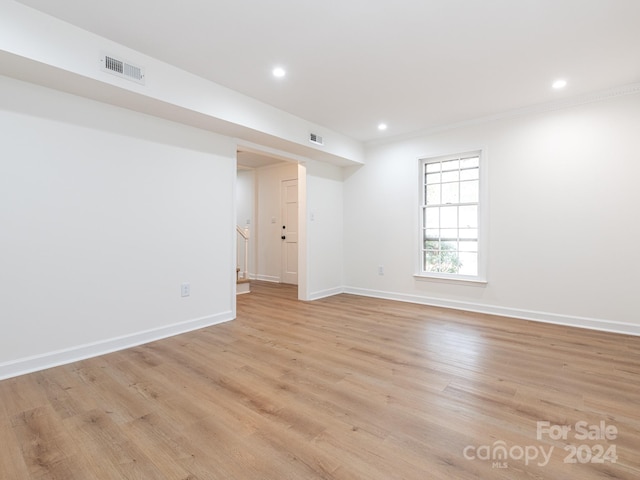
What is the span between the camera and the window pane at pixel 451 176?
4.67 metres

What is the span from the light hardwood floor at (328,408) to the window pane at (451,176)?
93.1 inches

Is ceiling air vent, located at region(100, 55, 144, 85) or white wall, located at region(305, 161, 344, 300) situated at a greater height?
ceiling air vent, located at region(100, 55, 144, 85)

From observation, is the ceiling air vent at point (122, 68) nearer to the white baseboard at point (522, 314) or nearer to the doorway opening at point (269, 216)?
the doorway opening at point (269, 216)

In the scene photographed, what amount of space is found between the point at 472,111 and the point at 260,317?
12.6 ft

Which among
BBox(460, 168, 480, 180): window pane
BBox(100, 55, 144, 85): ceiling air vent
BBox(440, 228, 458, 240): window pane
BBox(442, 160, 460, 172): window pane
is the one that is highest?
BBox(100, 55, 144, 85): ceiling air vent

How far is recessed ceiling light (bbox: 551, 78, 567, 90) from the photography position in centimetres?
327

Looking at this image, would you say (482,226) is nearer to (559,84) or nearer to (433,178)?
(433,178)

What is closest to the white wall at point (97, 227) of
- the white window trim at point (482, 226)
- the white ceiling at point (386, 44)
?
the white ceiling at point (386, 44)

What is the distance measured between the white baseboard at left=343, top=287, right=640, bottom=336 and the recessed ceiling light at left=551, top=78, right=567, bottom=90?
8.53 ft

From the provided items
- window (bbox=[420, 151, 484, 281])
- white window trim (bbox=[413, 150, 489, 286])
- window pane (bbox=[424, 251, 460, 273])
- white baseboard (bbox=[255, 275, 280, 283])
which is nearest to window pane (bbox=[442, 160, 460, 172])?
window (bbox=[420, 151, 484, 281])

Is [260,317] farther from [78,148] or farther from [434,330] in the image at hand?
[78,148]

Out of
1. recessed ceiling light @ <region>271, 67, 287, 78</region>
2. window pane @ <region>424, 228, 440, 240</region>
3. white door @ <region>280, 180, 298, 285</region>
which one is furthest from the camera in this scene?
white door @ <region>280, 180, 298, 285</region>

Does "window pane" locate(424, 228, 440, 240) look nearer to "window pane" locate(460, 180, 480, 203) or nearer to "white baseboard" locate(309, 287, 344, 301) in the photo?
"window pane" locate(460, 180, 480, 203)

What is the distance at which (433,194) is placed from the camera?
4.91 m
